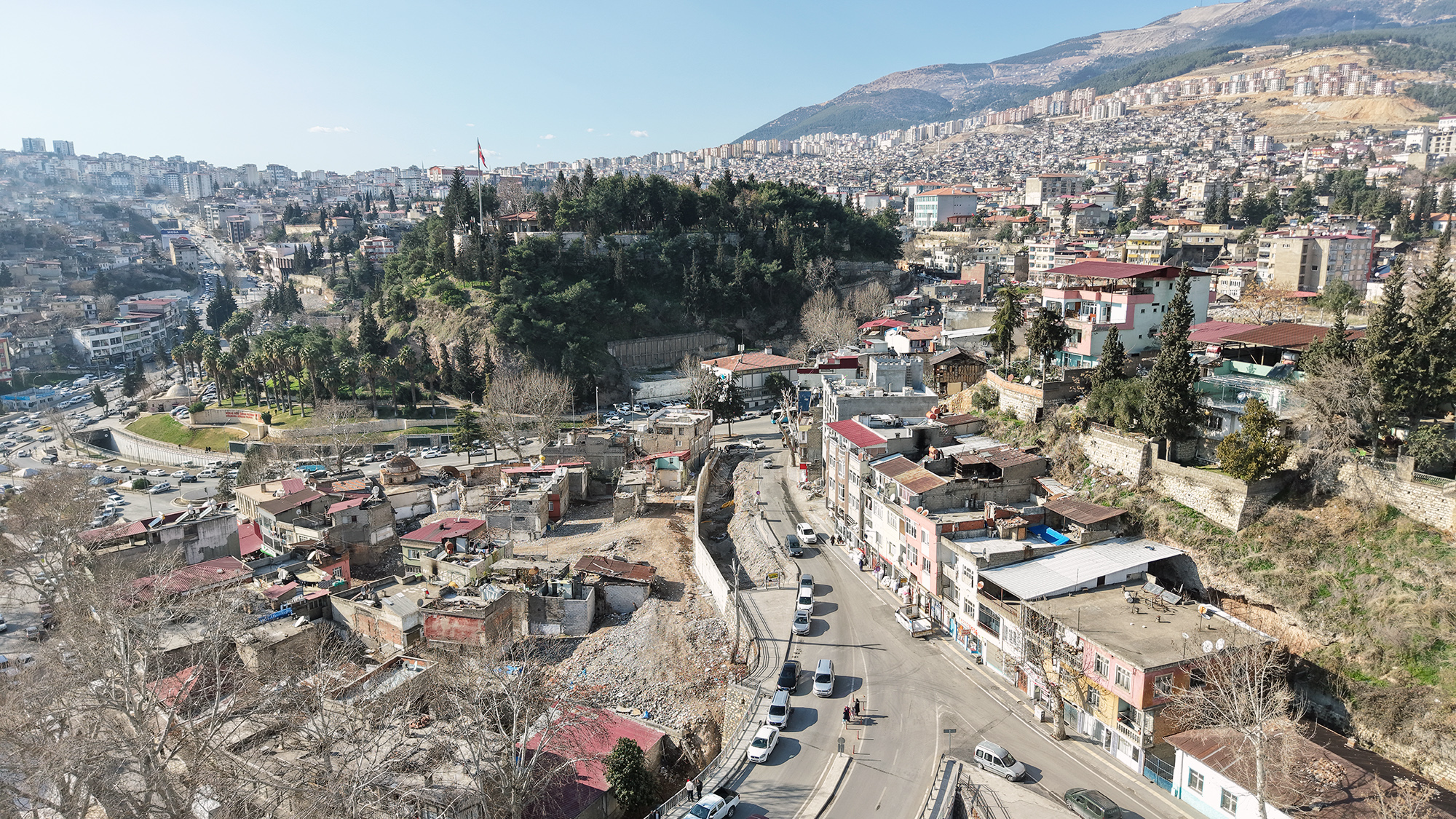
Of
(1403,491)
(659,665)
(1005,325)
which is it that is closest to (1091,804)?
(1403,491)

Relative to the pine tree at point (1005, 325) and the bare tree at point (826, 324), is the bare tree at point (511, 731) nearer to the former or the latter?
the pine tree at point (1005, 325)

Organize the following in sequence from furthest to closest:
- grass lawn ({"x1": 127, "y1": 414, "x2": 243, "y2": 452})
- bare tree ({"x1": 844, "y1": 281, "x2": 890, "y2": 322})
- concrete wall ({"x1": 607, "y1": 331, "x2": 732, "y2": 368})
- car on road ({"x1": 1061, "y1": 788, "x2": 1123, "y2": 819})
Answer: bare tree ({"x1": 844, "y1": 281, "x2": 890, "y2": 322}) → concrete wall ({"x1": 607, "y1": 331, "x2": 732, "y2": 368}) → grass lawn ({"x1": 127, "y1": 414, "x2": 243, "y2": 452}) → car on road ({"x1": 1061, "y1": 788, "x2": 1123, "y2": 819})

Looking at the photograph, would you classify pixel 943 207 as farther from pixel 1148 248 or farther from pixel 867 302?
pixel 867 302

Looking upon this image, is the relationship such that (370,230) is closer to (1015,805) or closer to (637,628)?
(637,628)

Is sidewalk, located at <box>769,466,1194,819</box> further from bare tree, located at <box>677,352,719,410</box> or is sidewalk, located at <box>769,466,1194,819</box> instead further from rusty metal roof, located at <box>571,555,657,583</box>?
bare tree, located at <box>677,352,719,410</box>

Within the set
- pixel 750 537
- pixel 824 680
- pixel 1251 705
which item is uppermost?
pixel 1251 705

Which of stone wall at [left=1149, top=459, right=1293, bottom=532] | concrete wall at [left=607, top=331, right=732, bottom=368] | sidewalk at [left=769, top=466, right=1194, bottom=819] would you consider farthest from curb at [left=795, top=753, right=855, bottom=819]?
concrete wall at [left=607, top=331, right=732, bottom=368]
